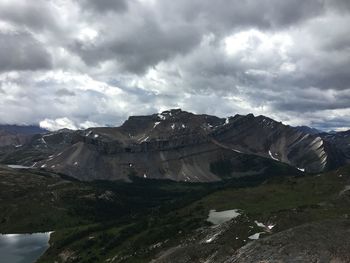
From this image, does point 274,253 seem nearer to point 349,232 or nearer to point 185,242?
point 349,232

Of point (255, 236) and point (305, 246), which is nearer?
point (305, 246)

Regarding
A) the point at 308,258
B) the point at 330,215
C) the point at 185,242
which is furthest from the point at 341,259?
the point at 330,215

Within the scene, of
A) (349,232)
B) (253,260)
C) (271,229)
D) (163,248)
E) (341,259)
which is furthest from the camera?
(163,248)

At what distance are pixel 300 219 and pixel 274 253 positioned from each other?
83.3 m

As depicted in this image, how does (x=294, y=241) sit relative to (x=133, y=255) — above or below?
above

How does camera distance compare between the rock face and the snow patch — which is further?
the snow patch

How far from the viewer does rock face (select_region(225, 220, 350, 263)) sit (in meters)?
93.2

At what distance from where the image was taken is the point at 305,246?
97938mm

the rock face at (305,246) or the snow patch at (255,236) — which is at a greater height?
the rock face at (305,246)

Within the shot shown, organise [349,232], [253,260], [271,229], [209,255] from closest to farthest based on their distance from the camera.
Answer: [253,260], [349,232], [209,255], [271,229]

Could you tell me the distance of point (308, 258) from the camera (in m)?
92.5

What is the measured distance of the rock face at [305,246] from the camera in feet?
306

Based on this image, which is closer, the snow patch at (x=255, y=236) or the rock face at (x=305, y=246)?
the rock face at (x=305, y=246)

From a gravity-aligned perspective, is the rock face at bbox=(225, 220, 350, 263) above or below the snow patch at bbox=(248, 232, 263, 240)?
above
